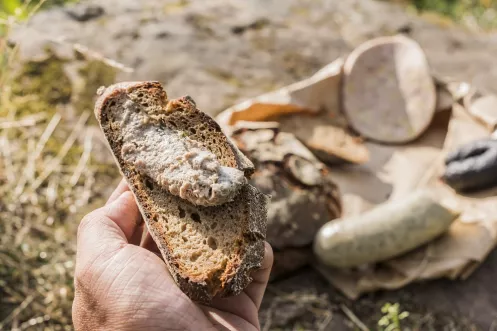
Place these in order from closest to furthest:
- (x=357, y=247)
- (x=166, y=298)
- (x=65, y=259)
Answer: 1. (x=166, y=298)
2. (x=357, y=247)
3. (x=65, y=259)

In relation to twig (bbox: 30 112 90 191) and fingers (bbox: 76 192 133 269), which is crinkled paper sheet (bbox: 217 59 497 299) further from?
fingers (bbox: 76 192 133 269)

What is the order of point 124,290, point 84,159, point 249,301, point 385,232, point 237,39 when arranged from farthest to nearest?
point 237,39
point 84,159
point 385,232
point 249,301
point 124,290

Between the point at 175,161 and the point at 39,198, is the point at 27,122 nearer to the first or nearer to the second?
the point at 39,198

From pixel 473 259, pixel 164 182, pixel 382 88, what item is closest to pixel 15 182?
pixel 164 182

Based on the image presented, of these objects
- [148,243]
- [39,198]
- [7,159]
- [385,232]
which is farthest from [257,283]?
[7,159]

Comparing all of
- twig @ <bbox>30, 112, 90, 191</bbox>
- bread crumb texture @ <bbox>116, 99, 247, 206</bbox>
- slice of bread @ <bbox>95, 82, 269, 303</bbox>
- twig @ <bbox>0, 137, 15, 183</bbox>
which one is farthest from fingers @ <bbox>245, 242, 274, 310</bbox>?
twig @ <bbox>0, 137, 15, 183</bbox>

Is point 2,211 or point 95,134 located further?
point 95,134

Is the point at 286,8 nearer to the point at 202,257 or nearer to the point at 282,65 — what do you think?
the point at 282,65

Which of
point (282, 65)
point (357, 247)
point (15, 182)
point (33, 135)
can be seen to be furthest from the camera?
point (282, 65)
